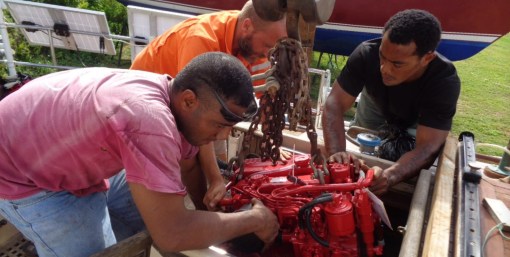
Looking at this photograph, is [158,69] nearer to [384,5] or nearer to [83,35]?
[83,35]

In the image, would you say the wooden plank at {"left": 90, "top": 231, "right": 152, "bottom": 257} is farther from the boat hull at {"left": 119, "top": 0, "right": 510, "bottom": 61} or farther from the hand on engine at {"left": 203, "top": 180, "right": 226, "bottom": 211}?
the boat hull at {"left": 119, "top": 0, "right": 510, "bottom": 61}

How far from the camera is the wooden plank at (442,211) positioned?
1.42 meters

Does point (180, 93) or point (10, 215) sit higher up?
point (180, 93)

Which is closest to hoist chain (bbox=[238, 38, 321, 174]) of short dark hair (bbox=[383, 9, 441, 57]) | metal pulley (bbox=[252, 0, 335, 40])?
metal pulley (bbox=[252, 0, 335, 40])

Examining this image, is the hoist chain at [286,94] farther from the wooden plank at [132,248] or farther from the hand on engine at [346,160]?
the wooden plank at [132,248]

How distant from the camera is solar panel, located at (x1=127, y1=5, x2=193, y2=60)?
424cm

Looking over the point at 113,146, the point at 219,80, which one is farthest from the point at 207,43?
the point at 113,146

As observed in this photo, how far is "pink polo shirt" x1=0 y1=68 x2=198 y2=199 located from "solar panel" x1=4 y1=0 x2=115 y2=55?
3.23 metres

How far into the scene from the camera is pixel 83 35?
4836 mm

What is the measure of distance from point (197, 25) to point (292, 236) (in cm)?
133

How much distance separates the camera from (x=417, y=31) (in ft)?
7.47

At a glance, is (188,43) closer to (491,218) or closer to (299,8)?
(299,8)

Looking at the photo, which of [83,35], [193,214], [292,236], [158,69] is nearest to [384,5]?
[83,35]

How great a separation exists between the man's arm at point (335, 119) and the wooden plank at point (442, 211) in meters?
0.62
